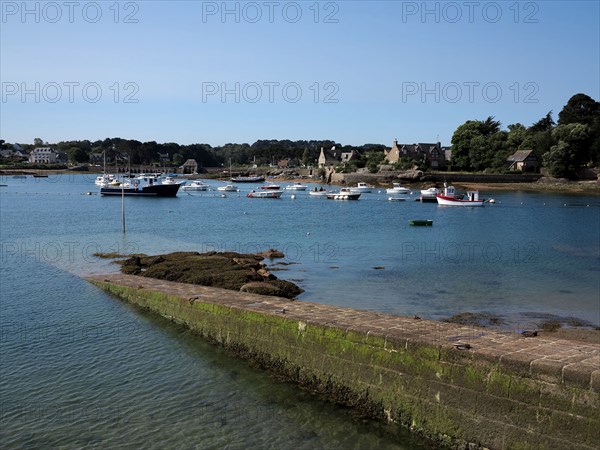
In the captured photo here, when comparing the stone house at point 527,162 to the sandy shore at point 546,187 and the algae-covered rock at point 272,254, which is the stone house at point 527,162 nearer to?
the sandy shore at point 546,187

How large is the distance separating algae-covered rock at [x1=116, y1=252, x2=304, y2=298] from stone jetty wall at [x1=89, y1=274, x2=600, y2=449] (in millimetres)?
4888

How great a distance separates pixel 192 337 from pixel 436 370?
769cm

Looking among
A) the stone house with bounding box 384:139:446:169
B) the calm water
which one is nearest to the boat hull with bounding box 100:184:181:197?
the calm water

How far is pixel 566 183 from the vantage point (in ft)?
363

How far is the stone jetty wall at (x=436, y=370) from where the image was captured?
838 centimetres

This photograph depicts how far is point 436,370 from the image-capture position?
9.85 meters

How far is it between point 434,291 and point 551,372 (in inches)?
600

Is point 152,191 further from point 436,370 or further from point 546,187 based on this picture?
point 436,370

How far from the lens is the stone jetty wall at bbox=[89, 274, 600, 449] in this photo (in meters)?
8.38

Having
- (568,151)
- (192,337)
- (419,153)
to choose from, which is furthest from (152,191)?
(192,337)

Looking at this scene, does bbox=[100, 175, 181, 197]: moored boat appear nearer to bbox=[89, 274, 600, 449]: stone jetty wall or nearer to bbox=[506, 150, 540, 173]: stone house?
bbox=[506, 150, 540, 173]: stone house

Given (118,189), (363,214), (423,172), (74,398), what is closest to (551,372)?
(74,398)

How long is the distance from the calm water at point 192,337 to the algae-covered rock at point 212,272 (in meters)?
1.74

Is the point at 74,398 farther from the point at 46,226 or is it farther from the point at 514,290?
the point at 46,226
